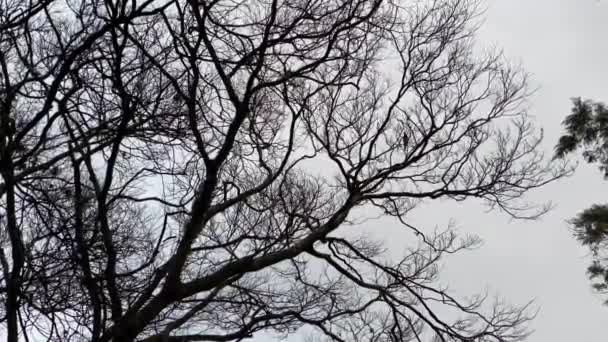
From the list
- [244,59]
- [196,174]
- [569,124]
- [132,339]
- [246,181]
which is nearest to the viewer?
[244,59]

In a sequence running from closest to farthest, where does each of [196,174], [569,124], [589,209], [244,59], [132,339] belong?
[244,59] < [132,339] < [196,174] < [589,209] < [569,124]

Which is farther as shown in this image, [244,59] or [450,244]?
[450,244]

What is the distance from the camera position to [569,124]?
33.1ft

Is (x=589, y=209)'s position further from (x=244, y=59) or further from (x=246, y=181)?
(x=244, y=59)

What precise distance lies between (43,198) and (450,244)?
5.22m

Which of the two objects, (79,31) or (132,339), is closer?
(79,31)

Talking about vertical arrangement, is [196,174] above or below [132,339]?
above

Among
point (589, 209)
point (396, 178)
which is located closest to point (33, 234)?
point (396, 178)

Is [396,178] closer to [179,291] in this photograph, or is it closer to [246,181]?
[246,181]

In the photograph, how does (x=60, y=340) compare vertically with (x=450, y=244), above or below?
below

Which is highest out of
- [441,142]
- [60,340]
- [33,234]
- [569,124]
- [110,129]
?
[569,124]

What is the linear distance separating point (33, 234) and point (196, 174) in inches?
72.8

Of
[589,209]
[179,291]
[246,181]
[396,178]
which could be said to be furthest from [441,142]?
[179,291]

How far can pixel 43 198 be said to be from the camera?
573cm
